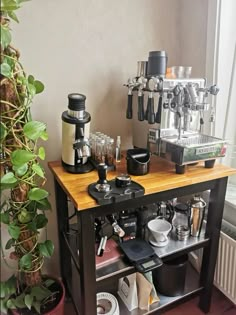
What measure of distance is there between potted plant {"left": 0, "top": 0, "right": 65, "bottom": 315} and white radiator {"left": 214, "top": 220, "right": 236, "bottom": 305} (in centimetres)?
84

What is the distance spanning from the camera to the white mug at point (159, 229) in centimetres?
128

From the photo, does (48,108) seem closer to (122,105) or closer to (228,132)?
(122,105)

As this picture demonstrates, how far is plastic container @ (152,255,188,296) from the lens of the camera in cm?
139

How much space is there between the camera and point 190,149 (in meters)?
1.12

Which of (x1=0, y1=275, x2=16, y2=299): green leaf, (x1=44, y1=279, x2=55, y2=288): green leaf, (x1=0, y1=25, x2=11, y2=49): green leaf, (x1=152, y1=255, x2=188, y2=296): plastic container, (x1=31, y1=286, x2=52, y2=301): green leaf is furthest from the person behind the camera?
(x1=152, y1=255, x2=188, y2=296): plastic container

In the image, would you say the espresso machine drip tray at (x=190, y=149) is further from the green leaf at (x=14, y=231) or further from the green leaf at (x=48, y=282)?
the green leaf at (x=48, y=282)

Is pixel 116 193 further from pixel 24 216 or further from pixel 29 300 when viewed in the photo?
pixel 29 300

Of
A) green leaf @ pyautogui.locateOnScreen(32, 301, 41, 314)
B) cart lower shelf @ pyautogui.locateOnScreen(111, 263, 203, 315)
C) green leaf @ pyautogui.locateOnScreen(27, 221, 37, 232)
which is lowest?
cart lower shelf @ pyautogui.locateOnScreen(111, 263, 203, 315)

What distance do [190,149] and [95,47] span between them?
0.72 metres

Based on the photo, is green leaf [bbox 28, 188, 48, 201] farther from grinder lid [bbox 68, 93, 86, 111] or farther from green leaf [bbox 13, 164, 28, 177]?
grinder lid [bbox 68, 93, 86, 111]

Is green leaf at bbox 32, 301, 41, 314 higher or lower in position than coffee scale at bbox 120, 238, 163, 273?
lower

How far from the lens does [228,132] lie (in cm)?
149

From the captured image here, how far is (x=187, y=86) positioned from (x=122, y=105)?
43 centimetres

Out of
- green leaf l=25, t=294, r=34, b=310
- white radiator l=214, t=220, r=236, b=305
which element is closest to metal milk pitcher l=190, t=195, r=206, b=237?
white radiator l=214, t=220, r=236, b=305
